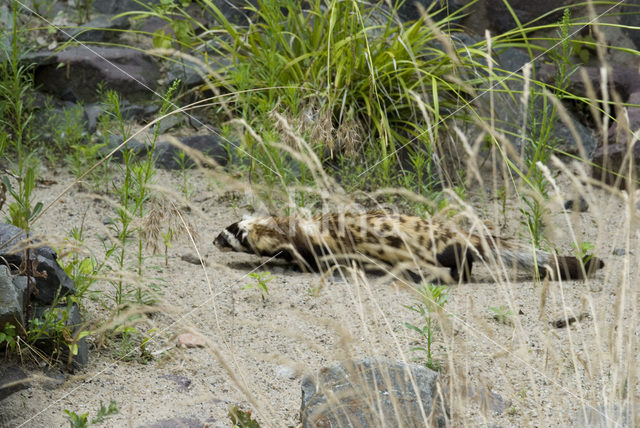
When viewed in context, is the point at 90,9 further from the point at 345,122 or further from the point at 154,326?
the point at 154,326

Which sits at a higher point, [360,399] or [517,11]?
[517,11]

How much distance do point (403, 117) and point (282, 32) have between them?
1046 mm

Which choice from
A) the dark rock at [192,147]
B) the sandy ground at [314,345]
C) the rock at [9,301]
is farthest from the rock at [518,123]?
the rock at [9,301]

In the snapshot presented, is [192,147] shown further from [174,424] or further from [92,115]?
[174,424]

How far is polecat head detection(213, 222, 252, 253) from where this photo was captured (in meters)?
4.10

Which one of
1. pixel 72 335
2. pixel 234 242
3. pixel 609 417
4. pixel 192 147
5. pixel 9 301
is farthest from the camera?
pixel 192 147

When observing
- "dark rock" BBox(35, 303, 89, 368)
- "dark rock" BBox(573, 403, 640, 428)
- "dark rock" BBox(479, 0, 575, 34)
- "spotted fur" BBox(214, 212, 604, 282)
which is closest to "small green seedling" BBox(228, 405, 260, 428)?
"dark rock" BBox(35, 303, 89, 368)

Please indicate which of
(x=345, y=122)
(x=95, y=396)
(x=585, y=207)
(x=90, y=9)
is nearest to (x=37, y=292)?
(x=95, y=396)

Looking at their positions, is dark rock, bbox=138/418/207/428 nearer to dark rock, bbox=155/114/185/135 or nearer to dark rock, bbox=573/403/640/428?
dark rock, bbox=573/403/640/428

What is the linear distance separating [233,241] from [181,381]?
1.41 m

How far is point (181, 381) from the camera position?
2.78 m

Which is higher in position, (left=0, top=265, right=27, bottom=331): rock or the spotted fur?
(left=0, top=265, right=27, bottom=331): rock

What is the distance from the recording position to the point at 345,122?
445 centimetres

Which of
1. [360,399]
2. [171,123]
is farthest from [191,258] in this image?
[171,123]
